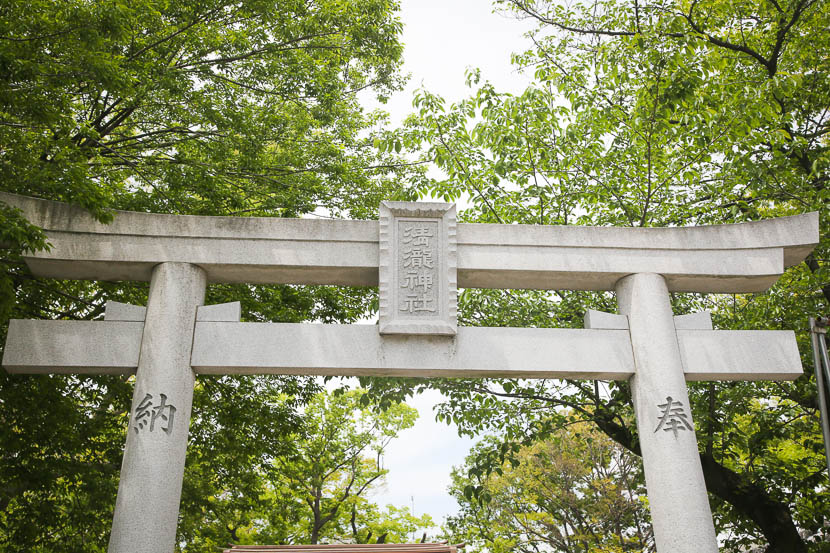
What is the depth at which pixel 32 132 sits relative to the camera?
5.51 meters

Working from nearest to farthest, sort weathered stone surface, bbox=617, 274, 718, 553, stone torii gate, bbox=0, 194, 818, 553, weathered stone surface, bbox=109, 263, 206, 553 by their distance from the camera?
1. weathered stone surface, bbox=109, 263, 206, 553
2. weathered stone surface, bbox=617, 274, 718, 553
3. stone torii gate, bbox=0, 194, 818, 553

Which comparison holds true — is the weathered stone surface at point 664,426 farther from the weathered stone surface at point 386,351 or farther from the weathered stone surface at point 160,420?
the weathered stone surface at point 160,420

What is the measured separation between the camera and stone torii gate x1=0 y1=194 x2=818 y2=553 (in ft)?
→ 14.4

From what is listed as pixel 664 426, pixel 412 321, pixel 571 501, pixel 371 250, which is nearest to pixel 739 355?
pixel 664 426

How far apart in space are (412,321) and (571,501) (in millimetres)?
13821

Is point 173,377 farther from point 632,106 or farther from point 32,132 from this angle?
point 632,106

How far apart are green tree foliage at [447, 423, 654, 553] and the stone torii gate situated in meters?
11.3

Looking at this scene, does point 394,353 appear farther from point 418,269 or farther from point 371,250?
point 371,250

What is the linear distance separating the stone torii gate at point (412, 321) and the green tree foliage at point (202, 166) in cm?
101

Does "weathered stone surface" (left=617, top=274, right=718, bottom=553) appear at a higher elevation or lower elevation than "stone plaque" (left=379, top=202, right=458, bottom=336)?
lower

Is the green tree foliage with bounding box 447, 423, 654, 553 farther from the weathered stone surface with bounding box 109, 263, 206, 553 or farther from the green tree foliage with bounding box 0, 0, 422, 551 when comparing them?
the weathered stone surface with bounding box 109, 263, 206, 553

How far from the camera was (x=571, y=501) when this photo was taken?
53.8 ft

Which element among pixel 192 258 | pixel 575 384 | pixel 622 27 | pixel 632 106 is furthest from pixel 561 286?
pixel 622 27

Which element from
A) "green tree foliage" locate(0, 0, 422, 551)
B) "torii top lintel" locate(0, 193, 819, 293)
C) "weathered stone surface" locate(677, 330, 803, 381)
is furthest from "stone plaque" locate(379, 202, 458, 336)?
"green tree foliage" locate(0, 0, 422, 551)
